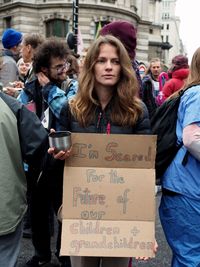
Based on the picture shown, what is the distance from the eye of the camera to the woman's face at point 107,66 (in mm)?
2545

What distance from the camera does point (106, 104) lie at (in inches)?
103

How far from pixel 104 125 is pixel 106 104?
152 mm

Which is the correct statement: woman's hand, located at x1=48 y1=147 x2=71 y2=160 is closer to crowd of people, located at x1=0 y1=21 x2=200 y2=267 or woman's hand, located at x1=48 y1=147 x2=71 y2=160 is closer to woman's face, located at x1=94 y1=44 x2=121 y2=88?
crowd of people, located at x1=0 y1=21 x2=200 y2=267

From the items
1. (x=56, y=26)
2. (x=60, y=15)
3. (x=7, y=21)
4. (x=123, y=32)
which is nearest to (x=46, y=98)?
(x=123, y=32)

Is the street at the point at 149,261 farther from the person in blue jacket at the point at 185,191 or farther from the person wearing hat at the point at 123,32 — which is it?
the person wearing hat at the point at 123,32

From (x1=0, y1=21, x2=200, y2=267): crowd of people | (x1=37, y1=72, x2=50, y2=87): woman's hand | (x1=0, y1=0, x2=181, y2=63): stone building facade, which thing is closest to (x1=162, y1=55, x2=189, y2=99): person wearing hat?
(x1=37, y1=72, x2=50, y2=87): woman's hand

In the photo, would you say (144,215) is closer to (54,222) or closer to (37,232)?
(37,232)

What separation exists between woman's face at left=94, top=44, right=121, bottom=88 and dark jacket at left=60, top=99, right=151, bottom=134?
0.16 m

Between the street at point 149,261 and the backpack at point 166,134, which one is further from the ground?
the backpack at point 166,134

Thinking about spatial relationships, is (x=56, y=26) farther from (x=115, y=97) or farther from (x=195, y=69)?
(x=115, y=97)

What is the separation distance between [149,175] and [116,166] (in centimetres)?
19

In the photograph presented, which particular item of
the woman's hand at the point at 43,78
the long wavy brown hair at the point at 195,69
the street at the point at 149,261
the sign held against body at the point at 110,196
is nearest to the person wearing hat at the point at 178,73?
the street at the point at 149,261

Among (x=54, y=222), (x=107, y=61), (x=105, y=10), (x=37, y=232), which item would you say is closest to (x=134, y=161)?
(x=107, y=61)

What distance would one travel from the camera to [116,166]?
7.60ft
